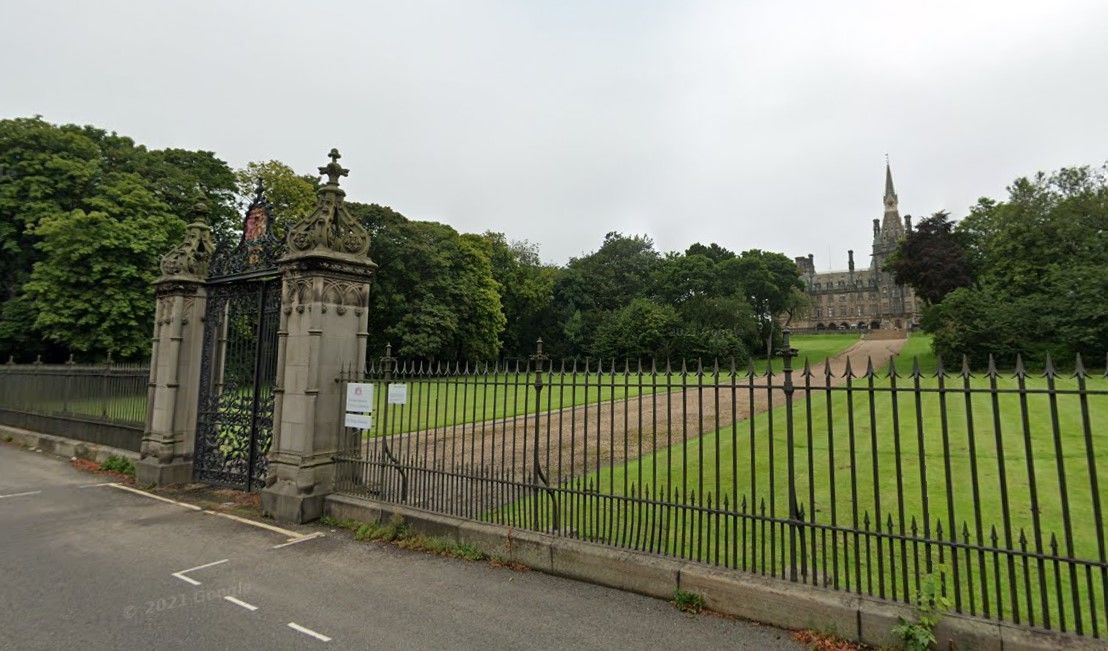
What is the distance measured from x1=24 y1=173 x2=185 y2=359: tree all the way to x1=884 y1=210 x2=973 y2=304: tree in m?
56.8

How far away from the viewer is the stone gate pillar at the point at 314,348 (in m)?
7.62

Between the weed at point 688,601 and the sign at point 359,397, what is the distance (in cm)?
463

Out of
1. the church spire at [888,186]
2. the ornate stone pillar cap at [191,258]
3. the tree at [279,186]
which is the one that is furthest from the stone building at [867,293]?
the ornate stone pillar cap at [191,258]

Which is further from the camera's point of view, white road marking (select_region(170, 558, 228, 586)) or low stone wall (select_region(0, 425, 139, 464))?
low stone wall (select_region(0, 425, 139, 464))

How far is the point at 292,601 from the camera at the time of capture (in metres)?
5.05

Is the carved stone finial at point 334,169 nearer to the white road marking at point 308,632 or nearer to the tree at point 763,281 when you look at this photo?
the white road marking at point 308,632

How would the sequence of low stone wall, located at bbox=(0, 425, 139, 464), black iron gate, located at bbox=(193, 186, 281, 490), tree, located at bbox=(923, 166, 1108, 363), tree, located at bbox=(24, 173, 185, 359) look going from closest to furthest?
black iron gate, located at bbox=(193, 186, 281, 490) → low stone wall, located at bbox=(0, 425, 139, 464) → tree, located at bbox=(24, 173, 185, 359) → tree, located at bbox=(923, 166, 1108, 363)

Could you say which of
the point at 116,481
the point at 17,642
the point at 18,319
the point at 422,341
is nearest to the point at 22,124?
the point at 18,319

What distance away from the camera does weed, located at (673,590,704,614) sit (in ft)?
15.3

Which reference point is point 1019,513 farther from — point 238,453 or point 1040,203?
point 1040,203

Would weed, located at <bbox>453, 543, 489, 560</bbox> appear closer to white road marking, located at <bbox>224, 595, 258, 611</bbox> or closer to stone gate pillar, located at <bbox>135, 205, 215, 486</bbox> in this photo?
white road marking, located at <bbox>224, 595, 258, 611</bbox>

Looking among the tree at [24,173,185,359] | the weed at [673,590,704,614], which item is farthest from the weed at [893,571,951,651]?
the tree at [24,173,185,359]

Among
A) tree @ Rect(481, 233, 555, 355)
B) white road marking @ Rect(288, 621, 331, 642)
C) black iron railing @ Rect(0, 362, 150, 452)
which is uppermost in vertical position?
tree @ Rect(481, 233, 555, 355)

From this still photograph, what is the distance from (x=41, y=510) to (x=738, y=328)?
155 ft
